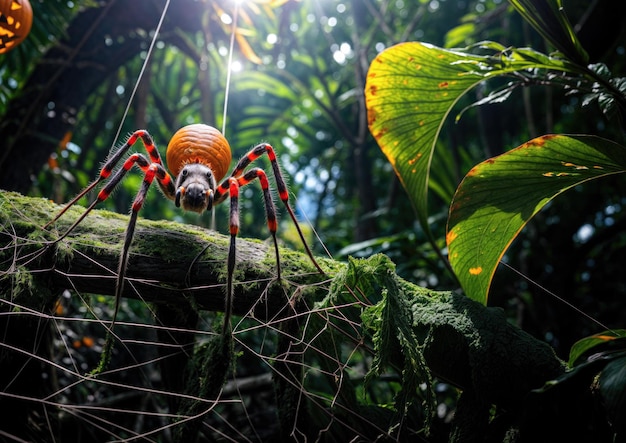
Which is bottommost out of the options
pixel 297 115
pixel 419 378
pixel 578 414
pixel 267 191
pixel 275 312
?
pixel 578 414

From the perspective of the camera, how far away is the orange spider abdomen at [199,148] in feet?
5.02

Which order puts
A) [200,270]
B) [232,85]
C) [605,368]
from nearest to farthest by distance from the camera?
[605,368] → [200,270] → [232,85]

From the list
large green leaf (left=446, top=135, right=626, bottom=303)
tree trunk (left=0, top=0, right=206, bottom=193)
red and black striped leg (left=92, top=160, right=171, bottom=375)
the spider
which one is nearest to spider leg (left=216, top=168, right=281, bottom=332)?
the spider

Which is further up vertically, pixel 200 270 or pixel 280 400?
pixel 200 270

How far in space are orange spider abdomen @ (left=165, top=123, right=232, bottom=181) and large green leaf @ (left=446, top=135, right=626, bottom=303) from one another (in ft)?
2.57

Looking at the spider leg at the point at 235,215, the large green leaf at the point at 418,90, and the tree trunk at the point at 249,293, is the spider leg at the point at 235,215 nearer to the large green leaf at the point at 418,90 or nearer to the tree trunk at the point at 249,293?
the tree trunk at the point at 249,293

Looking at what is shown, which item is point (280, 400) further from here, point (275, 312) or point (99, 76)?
point (99, 76)

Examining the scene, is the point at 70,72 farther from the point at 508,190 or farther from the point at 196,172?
the point at 508,190

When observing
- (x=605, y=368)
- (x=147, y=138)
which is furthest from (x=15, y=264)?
(x=605, y=368)

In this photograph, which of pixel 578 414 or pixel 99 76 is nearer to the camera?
pixel 578 414

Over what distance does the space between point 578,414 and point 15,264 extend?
1335 millimetres

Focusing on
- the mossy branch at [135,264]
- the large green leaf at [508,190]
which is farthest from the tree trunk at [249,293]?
the large green leaf at [508,190]

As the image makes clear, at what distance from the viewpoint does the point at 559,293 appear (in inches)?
101

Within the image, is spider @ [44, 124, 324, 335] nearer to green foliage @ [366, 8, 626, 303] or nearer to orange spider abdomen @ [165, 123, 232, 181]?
orange spider abdomen @ [165, 123, 232, 181]
